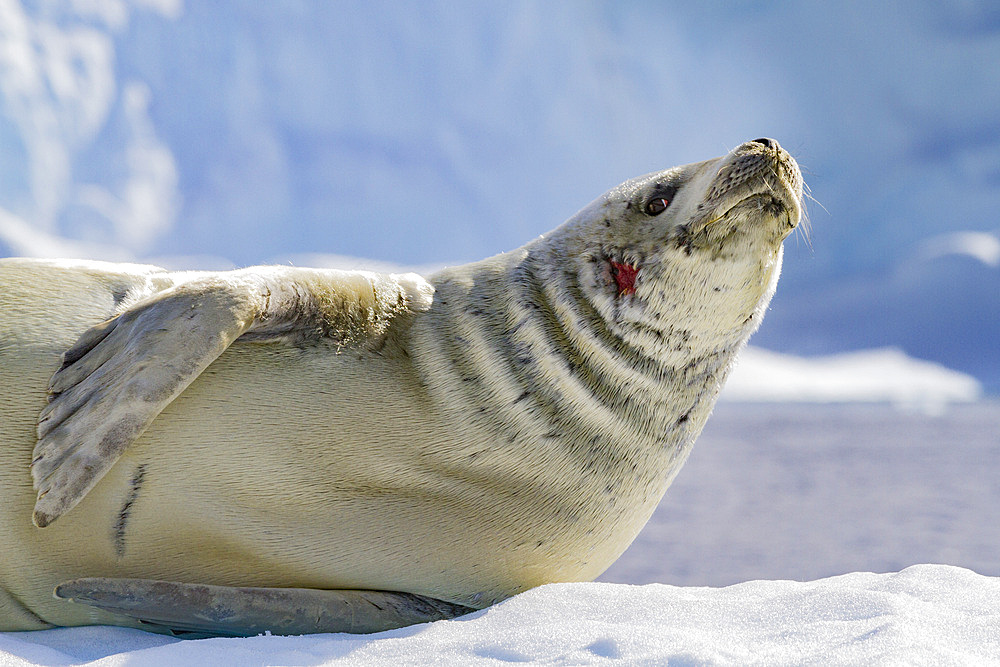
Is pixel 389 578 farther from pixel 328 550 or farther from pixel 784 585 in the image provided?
pixel 784 585

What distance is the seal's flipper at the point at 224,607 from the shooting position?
Answer: 2254mm

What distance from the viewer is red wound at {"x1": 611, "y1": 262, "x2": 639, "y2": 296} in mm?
2822

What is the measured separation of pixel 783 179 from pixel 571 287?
2.38 ft

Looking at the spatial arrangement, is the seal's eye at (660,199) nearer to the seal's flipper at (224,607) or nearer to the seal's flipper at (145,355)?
the seal's flipper at (145,355)

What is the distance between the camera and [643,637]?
204 centimetres

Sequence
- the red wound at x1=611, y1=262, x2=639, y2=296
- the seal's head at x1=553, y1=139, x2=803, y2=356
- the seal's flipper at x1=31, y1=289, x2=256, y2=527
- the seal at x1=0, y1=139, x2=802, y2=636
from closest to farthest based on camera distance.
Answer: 1. the seal's flipper at x1=31, y1=289, x2=256, y2=527
2. the seal at x1=0, y1=139, x2=802, y2=636
3. the seal's head at x1=553, y1=139, x2=803, y2=356
4. the red wound at x1=611, y1=262, x2=639, y2=296

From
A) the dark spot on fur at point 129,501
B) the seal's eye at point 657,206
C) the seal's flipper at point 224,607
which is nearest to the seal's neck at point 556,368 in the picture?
the seal's eye at point 657,206

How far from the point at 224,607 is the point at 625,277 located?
1.50 metres

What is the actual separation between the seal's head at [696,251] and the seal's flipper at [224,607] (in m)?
1.17

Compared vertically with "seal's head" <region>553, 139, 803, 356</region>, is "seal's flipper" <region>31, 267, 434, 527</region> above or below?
below

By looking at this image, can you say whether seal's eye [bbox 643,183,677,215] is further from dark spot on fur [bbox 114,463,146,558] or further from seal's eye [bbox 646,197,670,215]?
dark spot on fur [bbox 114,463,146,558]

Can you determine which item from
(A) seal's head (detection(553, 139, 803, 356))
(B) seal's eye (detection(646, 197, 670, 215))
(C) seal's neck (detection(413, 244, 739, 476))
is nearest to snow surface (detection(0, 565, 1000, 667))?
(C) seal's neck (detection(413, 244, 739, 476))

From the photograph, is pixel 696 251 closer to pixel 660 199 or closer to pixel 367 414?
pixel 660 199

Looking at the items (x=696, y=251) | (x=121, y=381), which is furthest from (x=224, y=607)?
(x=696, y=251)
